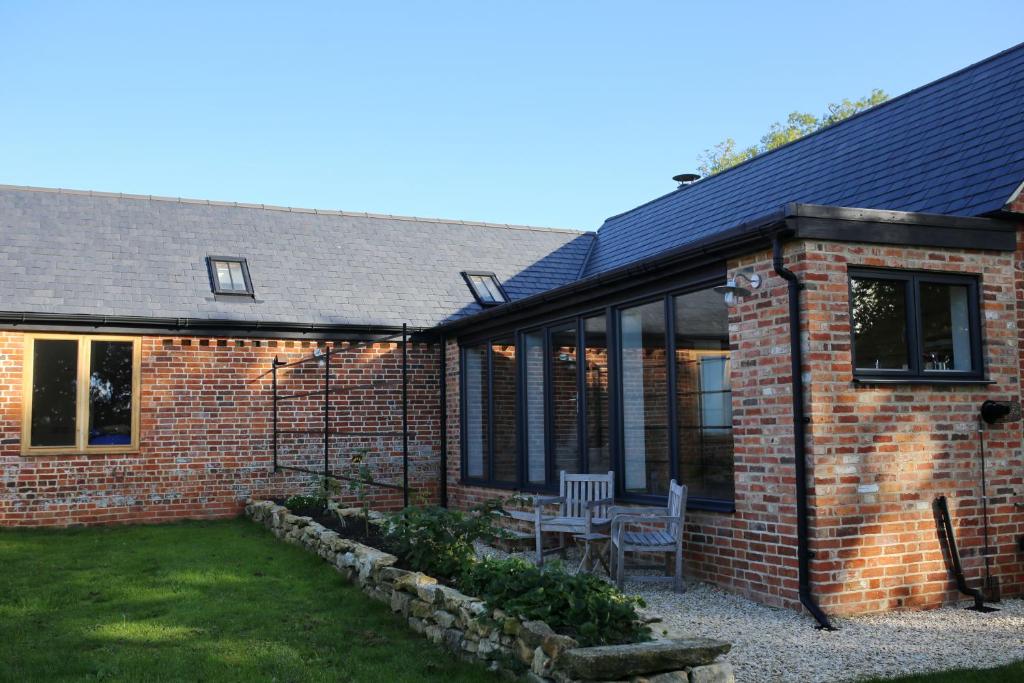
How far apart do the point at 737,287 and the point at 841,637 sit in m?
2.59

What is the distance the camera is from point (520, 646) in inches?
187

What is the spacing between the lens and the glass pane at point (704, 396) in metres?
7.22

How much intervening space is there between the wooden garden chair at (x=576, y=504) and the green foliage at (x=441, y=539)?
94cm

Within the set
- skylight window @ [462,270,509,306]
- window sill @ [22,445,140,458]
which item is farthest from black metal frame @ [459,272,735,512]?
window sill @ [22,445,140,458]

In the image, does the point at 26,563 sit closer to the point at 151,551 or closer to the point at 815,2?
the point at 151,551

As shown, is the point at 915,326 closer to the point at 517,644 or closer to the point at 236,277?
the point at 517,644

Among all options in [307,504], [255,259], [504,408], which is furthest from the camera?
[255,259]

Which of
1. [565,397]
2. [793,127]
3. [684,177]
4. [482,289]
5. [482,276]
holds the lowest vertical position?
[565,397]

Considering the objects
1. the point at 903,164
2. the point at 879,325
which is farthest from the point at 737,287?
the point at 903,164

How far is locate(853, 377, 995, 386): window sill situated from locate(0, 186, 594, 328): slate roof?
310 inches

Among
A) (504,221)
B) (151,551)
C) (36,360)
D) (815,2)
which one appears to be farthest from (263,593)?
(815,2)

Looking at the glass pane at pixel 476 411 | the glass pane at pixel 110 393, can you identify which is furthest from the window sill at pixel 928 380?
the glass pane at pixel 110 393

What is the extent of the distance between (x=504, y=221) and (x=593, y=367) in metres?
8.84

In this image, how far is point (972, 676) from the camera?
4.78 meters
